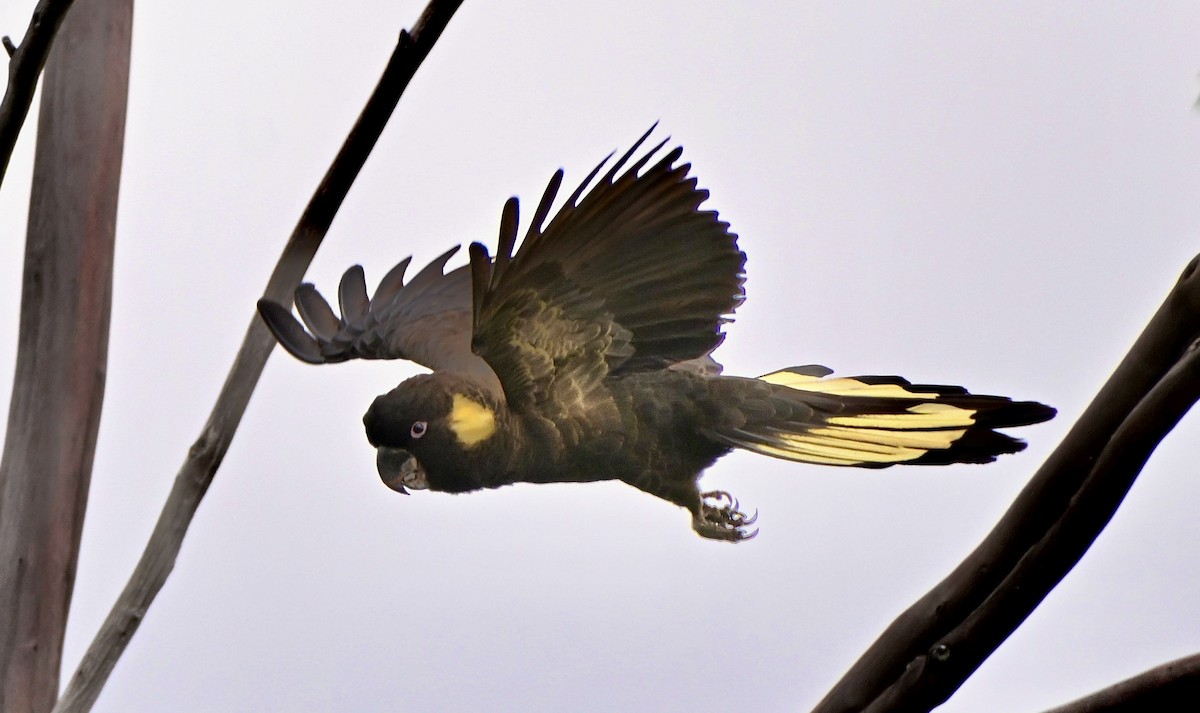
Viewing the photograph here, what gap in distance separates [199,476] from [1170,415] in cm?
68

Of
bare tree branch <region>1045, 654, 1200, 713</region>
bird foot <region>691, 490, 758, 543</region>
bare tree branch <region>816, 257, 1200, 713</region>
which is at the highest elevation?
bird foot <region>691, 490, 758, 543</region>

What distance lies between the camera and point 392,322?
0.92 m

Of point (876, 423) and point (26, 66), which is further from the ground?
point (26, 66)

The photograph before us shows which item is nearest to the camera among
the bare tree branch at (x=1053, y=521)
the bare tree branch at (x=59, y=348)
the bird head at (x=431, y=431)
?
the bare tree branch at (x=1053, y=521)

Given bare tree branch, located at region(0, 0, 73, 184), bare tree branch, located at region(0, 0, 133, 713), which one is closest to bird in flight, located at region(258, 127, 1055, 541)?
bare tree branch, located at region(0, 0, 73, 184)

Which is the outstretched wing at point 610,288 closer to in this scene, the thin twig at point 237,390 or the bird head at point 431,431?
the bird head at point 431,431

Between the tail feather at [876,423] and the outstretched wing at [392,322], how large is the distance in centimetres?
19

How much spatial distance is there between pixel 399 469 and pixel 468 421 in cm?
5

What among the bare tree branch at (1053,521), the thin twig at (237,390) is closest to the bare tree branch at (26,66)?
the thin twig at (237,390)

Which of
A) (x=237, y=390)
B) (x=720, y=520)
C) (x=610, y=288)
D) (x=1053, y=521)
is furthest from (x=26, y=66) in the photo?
(x=1053, y=521)

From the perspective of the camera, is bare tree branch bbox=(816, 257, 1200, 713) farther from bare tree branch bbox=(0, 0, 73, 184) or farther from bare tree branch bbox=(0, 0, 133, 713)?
bare tree branch bbox=(0, 0, 133, 713)

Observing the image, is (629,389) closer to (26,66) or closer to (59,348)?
(26,66)

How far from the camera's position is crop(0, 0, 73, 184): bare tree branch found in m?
0.75

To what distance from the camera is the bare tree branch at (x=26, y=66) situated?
2.47 ft
